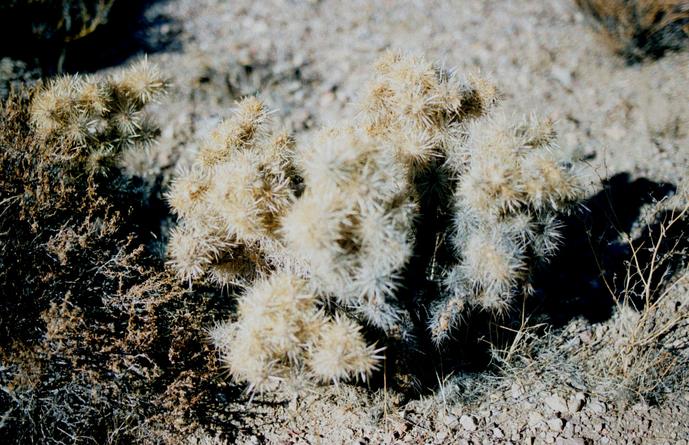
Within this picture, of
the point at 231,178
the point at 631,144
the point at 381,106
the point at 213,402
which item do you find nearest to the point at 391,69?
the point at 381,106

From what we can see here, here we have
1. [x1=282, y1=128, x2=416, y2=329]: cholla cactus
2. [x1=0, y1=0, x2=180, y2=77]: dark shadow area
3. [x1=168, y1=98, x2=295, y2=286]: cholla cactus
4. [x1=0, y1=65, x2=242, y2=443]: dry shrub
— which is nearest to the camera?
[x1=282, y1=128, x2=416, y2=329]: cholla cactus

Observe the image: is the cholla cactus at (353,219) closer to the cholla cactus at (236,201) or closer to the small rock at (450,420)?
the cholla cactus at (236,201)

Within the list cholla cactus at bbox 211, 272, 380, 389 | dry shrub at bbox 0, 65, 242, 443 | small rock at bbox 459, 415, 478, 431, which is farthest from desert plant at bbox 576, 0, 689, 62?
dry shrub at bbox 0, 65, 242, 443

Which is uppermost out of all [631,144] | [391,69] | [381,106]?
[391,69]

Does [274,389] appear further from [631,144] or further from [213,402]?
[631,144]

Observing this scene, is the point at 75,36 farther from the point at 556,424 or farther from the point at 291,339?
the point at 556,424

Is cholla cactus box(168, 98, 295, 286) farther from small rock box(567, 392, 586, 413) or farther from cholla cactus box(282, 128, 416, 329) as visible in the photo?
small rock box(567, 392, 586, 413)
